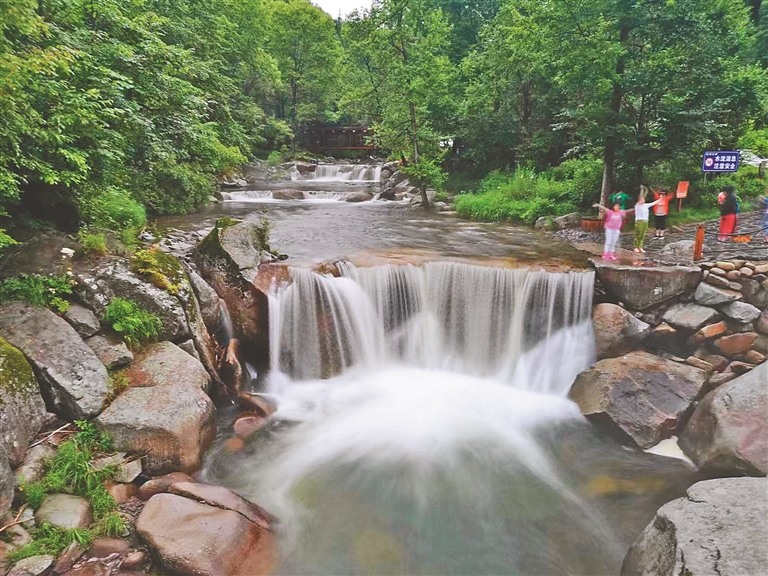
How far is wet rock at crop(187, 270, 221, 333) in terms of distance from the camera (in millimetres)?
8094

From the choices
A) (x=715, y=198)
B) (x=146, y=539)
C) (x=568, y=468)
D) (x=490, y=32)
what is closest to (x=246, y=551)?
(x=146, y=539)

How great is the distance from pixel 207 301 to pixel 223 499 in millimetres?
3943

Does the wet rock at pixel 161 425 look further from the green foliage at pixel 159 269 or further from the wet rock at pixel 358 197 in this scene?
the wet rock at pixel 358 197

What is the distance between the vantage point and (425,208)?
2111 centimetres

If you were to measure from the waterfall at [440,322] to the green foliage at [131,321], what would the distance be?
2.46 m

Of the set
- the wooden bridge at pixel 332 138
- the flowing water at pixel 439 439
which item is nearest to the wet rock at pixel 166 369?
the flowing water at pixel 439 439

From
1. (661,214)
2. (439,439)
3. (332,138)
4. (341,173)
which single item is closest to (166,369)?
(439,439)

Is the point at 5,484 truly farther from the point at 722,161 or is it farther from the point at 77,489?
the point at 722,161

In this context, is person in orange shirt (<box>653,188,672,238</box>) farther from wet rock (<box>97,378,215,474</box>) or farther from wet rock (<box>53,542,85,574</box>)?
wet rock (<box>53,542,85,574</box>)

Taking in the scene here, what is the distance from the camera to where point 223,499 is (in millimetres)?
5152

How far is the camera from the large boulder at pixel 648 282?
8.69 meters

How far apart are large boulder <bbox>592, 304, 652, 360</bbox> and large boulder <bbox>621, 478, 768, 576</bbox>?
4.33 m

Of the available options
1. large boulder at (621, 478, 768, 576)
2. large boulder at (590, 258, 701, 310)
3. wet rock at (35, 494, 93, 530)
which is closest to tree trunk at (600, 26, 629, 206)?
large boulder at (590, 258, 701, 310)

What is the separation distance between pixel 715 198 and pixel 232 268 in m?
14.3
